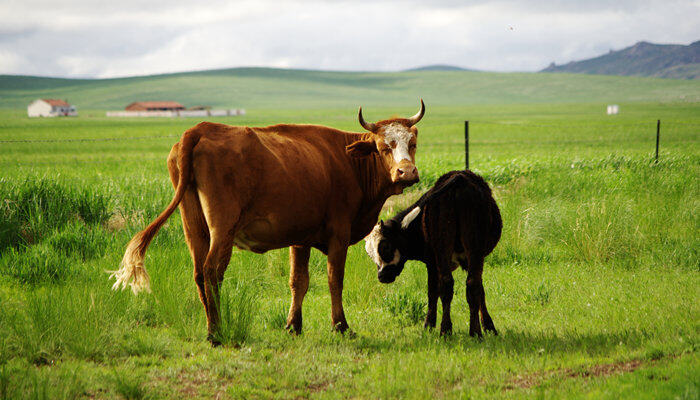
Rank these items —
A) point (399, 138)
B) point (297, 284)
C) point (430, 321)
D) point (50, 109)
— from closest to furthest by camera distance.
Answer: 1. point (399, 138)
2. point (430, 321)
3. point (297, 284)
4. point (50, 109)

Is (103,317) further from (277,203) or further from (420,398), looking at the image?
(420,398)

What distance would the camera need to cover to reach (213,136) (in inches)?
242

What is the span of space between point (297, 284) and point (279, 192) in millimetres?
1338

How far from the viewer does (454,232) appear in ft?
21.7

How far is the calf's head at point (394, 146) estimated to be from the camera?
654 cm

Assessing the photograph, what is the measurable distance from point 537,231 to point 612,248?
143cm

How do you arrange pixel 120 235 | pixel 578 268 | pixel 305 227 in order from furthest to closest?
1. pixel 120 235
2. pixel 578 268
3. pixel 305 227

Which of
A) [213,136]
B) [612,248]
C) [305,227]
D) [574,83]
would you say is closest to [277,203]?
[305,227]

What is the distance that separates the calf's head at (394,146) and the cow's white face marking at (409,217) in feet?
1.45

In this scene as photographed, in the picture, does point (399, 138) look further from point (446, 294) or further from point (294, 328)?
point (294, 328)

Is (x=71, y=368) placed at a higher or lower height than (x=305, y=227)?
lower

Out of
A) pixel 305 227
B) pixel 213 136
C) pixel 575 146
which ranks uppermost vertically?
pixel 213 136

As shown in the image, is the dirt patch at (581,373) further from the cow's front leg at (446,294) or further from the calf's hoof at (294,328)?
the calf's hoof at (294,328)

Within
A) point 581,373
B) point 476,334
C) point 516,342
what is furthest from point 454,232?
point 581,373
